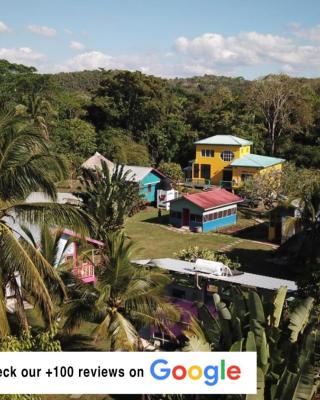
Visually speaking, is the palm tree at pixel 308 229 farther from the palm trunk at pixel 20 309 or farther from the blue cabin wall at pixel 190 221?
the blue cabin wall at pixel 190 221

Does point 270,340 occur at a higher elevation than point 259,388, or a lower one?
higher

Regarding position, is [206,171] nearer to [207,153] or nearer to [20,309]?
[207,153]

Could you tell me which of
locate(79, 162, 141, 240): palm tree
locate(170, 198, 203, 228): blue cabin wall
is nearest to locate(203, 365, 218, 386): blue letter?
locate(79, 162, 141, 240): palm tree

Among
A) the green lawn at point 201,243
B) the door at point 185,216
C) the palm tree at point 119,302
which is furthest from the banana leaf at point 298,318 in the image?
the door at point 185,216

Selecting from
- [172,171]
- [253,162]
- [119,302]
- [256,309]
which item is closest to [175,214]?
[172,171]

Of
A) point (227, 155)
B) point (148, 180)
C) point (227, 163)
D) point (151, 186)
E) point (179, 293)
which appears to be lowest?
point (179, 293)

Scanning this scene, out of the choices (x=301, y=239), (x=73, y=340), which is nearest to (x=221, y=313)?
(x=73, y=340)

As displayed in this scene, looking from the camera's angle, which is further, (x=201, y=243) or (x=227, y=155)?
(x=227, y=155)
